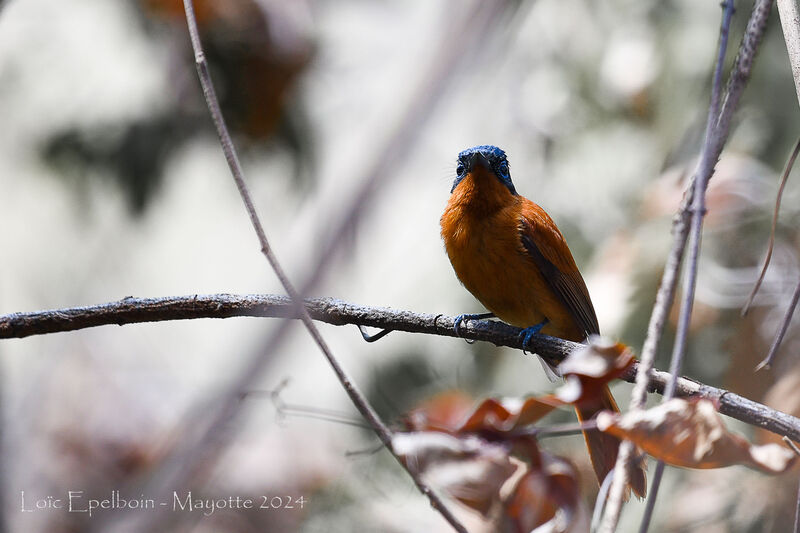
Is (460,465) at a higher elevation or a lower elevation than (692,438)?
higher

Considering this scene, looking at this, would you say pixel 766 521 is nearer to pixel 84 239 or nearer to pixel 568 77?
pixel 568 77

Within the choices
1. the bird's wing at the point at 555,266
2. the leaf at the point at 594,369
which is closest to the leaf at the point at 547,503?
the leaf at the point at 594,369

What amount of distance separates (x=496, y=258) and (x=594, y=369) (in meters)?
2.07

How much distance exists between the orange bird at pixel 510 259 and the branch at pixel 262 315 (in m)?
0.88

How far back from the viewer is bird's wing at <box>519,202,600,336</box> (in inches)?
142

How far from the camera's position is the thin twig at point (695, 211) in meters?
1.28

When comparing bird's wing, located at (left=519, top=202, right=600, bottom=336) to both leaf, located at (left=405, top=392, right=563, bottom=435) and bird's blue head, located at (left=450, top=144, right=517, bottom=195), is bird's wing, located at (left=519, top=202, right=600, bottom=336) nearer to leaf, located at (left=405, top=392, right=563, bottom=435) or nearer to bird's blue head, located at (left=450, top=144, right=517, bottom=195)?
bird's blue head, located at (left=450, top=144, right=517, bottom=195)

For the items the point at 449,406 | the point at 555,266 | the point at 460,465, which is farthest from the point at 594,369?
the point at 449,406

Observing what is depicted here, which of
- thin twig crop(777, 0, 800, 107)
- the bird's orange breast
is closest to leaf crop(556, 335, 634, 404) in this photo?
thin twig crop(777, 0, 800, 107)

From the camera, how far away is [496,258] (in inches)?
139

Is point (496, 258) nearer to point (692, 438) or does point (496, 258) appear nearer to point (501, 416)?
point (501, 416)

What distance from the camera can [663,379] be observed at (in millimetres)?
1934

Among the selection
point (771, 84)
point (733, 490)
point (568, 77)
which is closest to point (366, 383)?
point (733, 490)

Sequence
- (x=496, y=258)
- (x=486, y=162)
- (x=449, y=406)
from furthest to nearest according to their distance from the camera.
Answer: (x=449, y=406), (x=486, y=162), (x=496, y=258)
